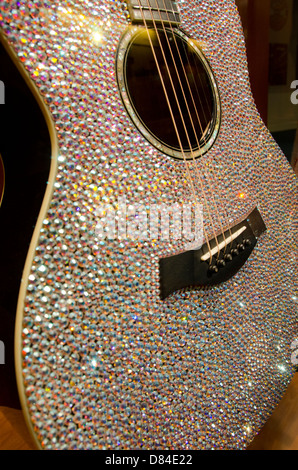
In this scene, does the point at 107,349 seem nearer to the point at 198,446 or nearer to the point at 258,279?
the point at 198,446

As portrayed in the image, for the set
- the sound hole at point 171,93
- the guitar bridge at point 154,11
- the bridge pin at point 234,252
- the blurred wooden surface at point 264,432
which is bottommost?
the blurred wooden surface at point 264,432

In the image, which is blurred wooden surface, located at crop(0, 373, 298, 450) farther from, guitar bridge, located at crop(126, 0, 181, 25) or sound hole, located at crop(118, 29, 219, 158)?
guitar bridge, located at crop(126, 0, 181, 25)

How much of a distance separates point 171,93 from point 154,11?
0.12 metres

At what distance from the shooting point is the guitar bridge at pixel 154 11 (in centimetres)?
50

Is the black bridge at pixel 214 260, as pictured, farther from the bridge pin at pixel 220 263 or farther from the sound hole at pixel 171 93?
the sound hole at pixel 171 93

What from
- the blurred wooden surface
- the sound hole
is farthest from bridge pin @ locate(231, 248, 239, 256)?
the blurred wooden surface

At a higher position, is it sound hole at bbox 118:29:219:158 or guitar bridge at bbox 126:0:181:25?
guitar bridge at bbox 126:0:181:25

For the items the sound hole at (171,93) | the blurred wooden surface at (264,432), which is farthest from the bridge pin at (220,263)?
the blurred wooden surface at (264,432)

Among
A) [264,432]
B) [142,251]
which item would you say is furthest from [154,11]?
[264,432]

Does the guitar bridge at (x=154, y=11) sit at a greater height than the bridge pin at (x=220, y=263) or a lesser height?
greater

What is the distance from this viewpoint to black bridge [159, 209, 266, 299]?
438 mm

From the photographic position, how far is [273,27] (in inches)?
42.5

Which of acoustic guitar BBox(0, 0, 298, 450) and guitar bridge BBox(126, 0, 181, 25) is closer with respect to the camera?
acoustic guitar BBox(0, 0, 298, 450)
